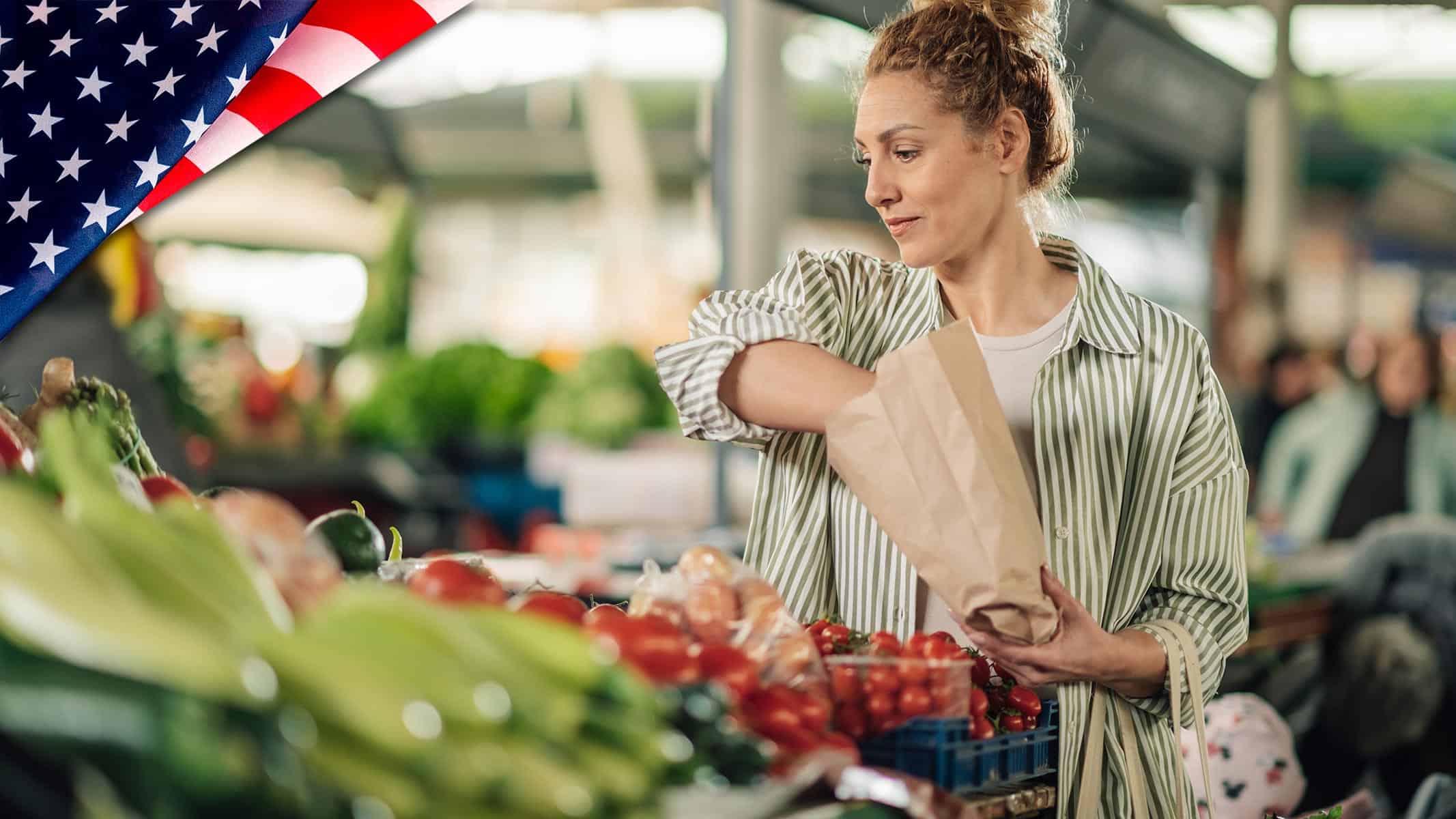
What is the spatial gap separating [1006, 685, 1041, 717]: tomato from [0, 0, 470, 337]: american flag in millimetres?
1175

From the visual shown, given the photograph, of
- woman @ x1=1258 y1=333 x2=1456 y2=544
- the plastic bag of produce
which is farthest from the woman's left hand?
woman @ x1=1258 y1=333 x2=1456 y2=544

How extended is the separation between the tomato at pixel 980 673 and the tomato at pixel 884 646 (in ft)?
0.48

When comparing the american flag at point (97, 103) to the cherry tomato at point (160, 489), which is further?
the american flag at point (97, 103)

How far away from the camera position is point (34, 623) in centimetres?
86

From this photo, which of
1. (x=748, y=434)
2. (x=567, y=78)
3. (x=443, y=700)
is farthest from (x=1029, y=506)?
(x=567, y=78)

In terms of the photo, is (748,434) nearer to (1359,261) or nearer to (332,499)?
(332,499)

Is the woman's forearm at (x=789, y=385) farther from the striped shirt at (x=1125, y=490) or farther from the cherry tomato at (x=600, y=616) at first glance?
the cherry tomato at (x=600, y=616)

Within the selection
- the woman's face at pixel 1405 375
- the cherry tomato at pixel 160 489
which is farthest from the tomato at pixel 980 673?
the woman's face at pixel 1405 375

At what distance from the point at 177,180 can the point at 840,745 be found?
120cm

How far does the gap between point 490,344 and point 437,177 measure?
268 inches

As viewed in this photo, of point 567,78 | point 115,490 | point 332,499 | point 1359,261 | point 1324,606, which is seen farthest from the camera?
point 1359,261

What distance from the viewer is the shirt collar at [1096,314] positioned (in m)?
2.00

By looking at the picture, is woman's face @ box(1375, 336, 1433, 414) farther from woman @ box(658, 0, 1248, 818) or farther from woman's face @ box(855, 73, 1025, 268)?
woman's face @ box(855, 73, 1025, 268)

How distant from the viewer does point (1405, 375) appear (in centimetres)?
670
